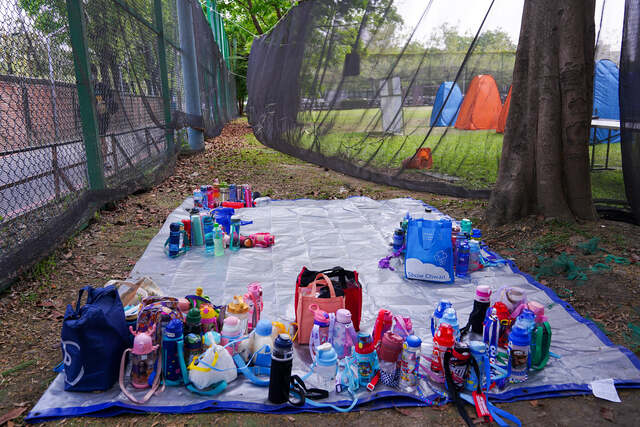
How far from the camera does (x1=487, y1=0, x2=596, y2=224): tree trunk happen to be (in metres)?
4.51

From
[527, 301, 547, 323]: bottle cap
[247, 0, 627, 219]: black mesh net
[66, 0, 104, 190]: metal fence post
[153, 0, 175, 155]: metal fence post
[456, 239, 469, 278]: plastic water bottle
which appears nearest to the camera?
[527, 301, 547, 323]: bottle cap

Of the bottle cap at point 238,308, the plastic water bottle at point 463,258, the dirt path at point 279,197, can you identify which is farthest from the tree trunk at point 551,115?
the bottle cap at point 238,308

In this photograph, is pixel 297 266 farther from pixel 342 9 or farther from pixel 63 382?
pixel 342 9

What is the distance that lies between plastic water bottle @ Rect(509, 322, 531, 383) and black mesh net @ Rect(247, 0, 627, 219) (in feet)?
12.1

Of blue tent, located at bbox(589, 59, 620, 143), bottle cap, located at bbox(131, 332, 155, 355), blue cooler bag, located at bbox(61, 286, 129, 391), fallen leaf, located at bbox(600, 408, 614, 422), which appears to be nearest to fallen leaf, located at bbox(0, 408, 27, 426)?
blue cooler bag, located at bbox(61, 286, 129, 391)

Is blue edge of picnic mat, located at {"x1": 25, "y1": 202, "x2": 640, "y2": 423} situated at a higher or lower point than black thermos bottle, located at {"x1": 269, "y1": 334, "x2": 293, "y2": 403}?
lower

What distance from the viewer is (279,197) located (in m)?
6.99

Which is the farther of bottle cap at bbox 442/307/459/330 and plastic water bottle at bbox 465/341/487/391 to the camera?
bottle cap at bbox 442/307/459/330

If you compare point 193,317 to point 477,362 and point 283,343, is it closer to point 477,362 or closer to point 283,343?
point 283,343

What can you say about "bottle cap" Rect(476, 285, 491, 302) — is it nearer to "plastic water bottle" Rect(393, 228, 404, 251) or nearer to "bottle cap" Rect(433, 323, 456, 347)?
"bottle cap" Rect(433, 323, 456, 347)

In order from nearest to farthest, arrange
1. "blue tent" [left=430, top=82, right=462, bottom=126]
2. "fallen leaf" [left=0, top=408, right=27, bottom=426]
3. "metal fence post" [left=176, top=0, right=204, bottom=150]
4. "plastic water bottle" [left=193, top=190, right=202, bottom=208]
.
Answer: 1. "fallen leaf" [left=0, top=408, right=27, bottom=426]
2. "plastic water bottle" [left=193, top=190, right=202, bottom=208]
3. "blue tent" [left=430, top=82, right=462, bottom=126]
4. "metal fence post" [left=176, top=0, right=204, bottom=150]

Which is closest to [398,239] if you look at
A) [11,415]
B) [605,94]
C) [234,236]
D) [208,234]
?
[234,236]

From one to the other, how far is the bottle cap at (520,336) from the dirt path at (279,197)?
306 millimetres

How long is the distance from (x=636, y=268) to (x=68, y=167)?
548 centimetres
